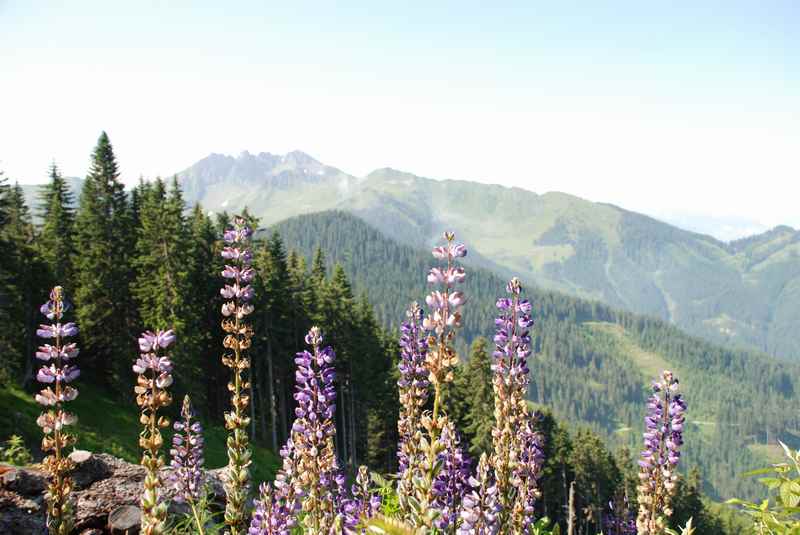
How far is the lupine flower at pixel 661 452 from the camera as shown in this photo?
541 centimetres

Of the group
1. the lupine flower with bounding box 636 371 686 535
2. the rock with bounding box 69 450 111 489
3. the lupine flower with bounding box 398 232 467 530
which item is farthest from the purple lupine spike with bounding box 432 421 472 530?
the rock with bounding box 69 450 111 489

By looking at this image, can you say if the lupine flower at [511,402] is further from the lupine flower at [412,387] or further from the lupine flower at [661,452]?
the lupine flower at [661,452]

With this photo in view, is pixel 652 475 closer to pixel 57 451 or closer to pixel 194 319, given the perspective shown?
pixel 57 451

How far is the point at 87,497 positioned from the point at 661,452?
29.2ft

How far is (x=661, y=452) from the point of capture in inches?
223

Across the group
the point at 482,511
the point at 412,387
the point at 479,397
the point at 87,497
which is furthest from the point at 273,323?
the point at 482,511

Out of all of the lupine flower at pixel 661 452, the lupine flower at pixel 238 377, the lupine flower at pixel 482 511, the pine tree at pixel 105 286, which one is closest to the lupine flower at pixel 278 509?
the lupine flower at pixel 238 377

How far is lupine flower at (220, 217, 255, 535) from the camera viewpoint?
4.36 m

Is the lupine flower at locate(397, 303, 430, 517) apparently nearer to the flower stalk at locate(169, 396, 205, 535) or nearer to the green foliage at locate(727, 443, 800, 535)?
the green foliage at locate(727, 443, 800, 535)

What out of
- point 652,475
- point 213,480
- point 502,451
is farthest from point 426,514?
point 213,480

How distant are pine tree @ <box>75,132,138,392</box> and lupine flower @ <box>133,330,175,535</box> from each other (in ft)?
114

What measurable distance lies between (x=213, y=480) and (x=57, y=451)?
974 centimetres

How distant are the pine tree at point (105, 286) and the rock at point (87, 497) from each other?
2728 cm

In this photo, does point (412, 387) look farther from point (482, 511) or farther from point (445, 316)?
point (445, 316)
